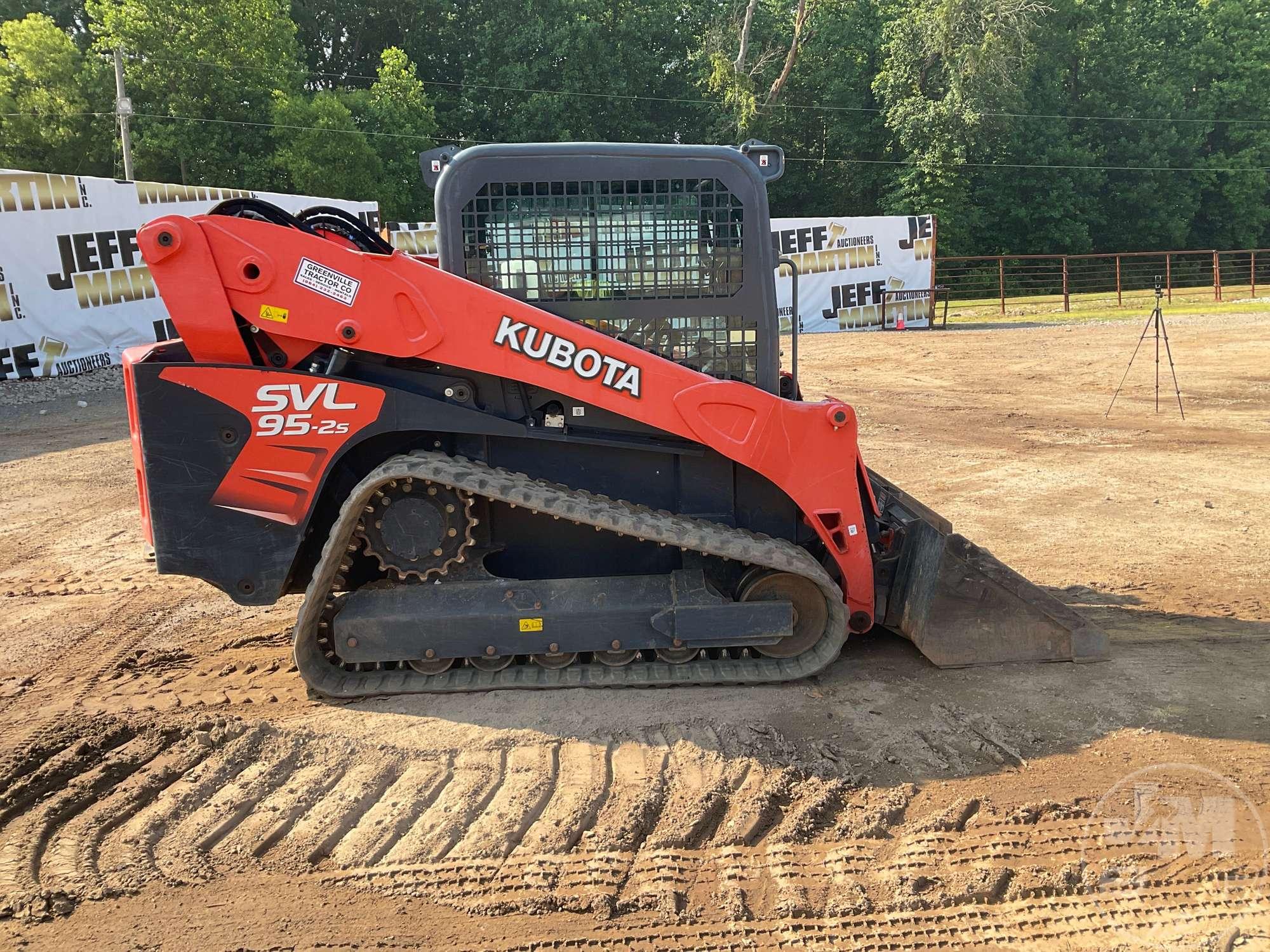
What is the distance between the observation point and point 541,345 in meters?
4.47

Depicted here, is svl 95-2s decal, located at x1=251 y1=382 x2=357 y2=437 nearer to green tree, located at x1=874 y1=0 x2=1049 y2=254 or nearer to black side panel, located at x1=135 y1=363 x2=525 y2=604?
black side panel, located at x1=135 y1=363 x2=525 y2=604

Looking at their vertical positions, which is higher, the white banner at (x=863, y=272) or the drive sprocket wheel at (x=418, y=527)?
the white banner at (x=863, y=272)

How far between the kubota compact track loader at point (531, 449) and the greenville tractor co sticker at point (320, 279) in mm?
11

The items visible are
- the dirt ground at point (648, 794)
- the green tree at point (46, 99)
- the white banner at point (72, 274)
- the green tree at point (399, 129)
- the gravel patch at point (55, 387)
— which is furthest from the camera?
the green tree at point (399, 129)

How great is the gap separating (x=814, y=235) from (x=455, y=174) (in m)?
20.0

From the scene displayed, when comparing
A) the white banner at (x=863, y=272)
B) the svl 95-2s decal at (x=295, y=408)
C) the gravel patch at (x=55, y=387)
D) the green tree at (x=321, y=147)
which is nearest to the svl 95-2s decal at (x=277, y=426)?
the svl 95-2s decal at (x=295, y=408)

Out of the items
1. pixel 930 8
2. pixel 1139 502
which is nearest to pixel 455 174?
pixel 1139 502

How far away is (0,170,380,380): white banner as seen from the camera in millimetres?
14797

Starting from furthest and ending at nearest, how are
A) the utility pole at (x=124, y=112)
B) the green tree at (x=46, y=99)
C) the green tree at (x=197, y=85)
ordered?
1. the green tree at (x=197, y=85)
2. the green tree at (x=46, y=99)
3. the utility pole at (x=124, y=112)

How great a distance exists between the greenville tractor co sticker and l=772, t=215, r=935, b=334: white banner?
19.6 m

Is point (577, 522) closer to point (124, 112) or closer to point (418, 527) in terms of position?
Answer: point (418, 527)

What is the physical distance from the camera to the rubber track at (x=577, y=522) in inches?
174

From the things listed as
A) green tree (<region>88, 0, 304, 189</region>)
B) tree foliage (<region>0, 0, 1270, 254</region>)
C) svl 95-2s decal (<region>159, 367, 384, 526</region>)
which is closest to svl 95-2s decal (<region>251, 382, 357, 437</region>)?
svl 95-2s decal (<region>159, 367, 384, 526</region>)

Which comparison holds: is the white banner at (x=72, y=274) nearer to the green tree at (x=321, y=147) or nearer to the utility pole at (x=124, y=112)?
the utility pole at (x=124, y=112)
